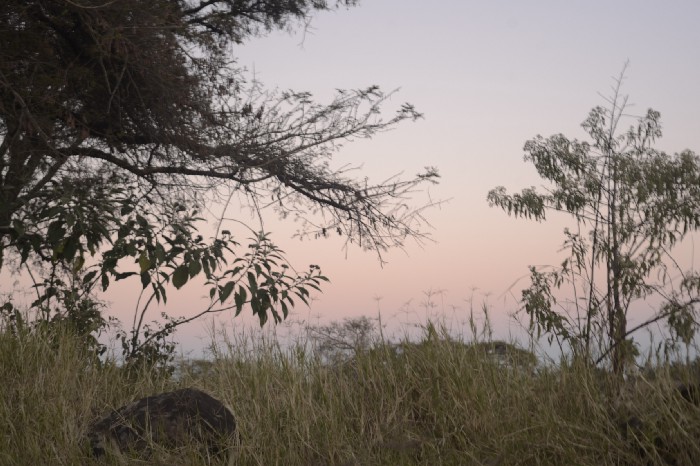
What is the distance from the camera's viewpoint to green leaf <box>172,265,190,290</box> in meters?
6.54

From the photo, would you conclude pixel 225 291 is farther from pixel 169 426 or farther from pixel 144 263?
pixel 169 426

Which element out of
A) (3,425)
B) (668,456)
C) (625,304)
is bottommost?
(668,456)

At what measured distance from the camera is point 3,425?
533cm

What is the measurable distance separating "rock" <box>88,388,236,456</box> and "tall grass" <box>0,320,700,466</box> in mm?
116

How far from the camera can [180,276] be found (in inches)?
259

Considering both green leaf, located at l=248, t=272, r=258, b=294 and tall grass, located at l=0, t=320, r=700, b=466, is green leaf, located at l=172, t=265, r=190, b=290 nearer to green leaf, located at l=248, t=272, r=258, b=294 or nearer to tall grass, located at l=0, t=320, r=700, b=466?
green leaf, located at l=248, t=272, r=258, b=294

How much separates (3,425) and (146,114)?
398cm

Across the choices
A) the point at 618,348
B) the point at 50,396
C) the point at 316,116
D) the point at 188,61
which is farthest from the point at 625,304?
the point at 50,396

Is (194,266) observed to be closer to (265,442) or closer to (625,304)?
(265,442)

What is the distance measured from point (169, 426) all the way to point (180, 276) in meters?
2.04

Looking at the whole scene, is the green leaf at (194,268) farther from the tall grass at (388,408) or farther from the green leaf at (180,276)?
the tall grass at (388,408)

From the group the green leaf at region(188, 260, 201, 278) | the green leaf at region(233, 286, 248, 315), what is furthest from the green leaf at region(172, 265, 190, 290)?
the green leaf at region(233, 286, 248, 315)

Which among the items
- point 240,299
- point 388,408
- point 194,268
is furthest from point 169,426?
point 194,268

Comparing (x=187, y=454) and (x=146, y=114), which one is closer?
(x=187, y=454)
